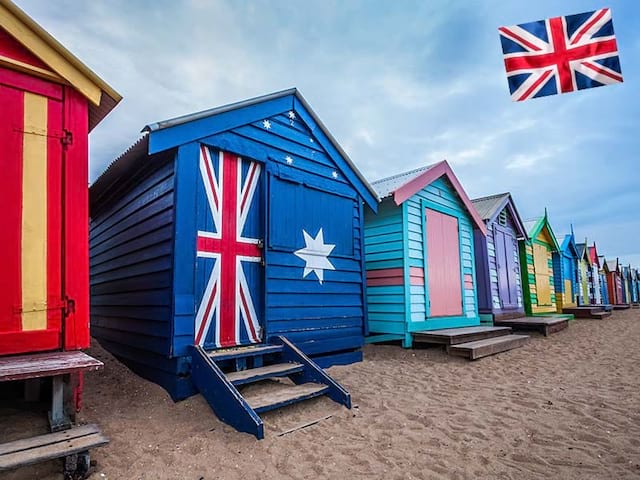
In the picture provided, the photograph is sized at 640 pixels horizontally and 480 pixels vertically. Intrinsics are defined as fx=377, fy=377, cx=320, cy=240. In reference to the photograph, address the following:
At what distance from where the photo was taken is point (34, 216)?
3197 mm

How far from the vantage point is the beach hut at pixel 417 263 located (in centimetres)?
775

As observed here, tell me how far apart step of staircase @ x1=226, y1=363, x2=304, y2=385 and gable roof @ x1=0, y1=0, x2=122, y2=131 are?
3012 mm

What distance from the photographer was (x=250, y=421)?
3.29 m

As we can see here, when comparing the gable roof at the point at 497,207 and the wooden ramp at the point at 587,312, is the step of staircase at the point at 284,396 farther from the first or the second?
the wooden ramp at the point at 587,312

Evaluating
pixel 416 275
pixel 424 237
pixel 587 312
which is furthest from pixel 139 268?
pixel 587 312

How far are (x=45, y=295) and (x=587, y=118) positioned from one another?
1192cm

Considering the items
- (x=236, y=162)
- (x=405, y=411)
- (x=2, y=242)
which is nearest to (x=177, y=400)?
(x=2, y=242)

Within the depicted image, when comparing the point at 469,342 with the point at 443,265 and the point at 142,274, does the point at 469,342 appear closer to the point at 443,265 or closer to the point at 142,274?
the point at 443,265

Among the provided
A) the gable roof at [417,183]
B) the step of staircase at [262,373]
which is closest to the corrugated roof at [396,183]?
the gable roof at [417,183]

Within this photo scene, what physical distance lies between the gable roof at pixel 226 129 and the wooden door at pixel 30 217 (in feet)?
3.38

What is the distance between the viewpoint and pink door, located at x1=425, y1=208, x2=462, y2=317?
28.2 feet

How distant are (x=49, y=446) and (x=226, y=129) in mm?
3792

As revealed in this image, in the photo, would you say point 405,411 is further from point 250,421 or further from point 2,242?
point 2,242

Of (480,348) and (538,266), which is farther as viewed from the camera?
(538,266)
